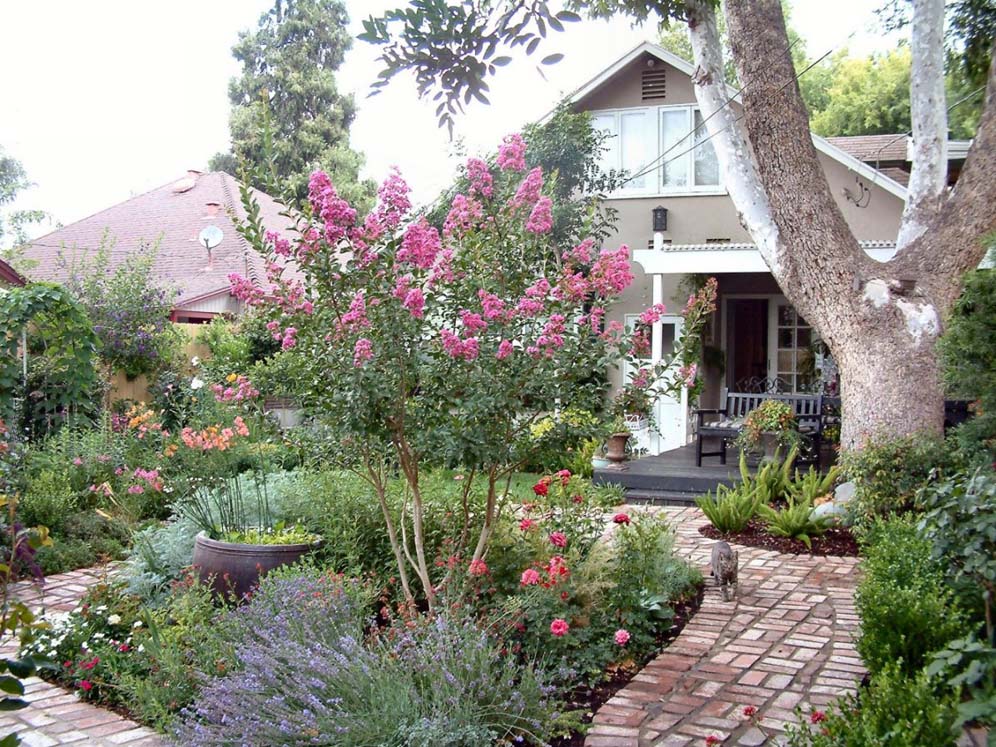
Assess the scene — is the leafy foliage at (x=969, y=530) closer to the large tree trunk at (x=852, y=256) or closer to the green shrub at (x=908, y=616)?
the green shrub at (x=908, y=616)

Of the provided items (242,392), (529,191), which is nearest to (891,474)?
(529,191)

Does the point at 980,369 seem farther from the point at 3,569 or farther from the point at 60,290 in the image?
the point at 60,290

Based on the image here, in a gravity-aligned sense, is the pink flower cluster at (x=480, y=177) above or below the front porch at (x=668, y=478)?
above

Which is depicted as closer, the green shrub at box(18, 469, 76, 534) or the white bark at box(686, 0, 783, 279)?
the green shrub at box(18, 469, 76, 534)

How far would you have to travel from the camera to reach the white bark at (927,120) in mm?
8258

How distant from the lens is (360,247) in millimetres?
3961

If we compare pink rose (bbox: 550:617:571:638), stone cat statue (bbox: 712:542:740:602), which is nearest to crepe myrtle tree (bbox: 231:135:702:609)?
pink rose (bbox: 550:617:571:638)

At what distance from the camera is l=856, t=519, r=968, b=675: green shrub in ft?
11.7

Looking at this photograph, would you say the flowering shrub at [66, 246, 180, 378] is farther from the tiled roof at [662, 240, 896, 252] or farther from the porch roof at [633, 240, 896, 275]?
the tiled roof at [662, 240, 896, 252]

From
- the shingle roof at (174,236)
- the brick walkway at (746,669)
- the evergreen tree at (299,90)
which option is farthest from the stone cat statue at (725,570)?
the evergreen tree at (299,90)

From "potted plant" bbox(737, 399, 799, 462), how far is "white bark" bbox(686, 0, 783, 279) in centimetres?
165

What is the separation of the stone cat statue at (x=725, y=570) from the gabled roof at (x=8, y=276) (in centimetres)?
924

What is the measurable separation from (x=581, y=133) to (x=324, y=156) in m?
13.8

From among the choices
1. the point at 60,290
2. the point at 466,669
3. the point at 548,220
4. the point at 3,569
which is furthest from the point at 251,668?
the point at 60,290
